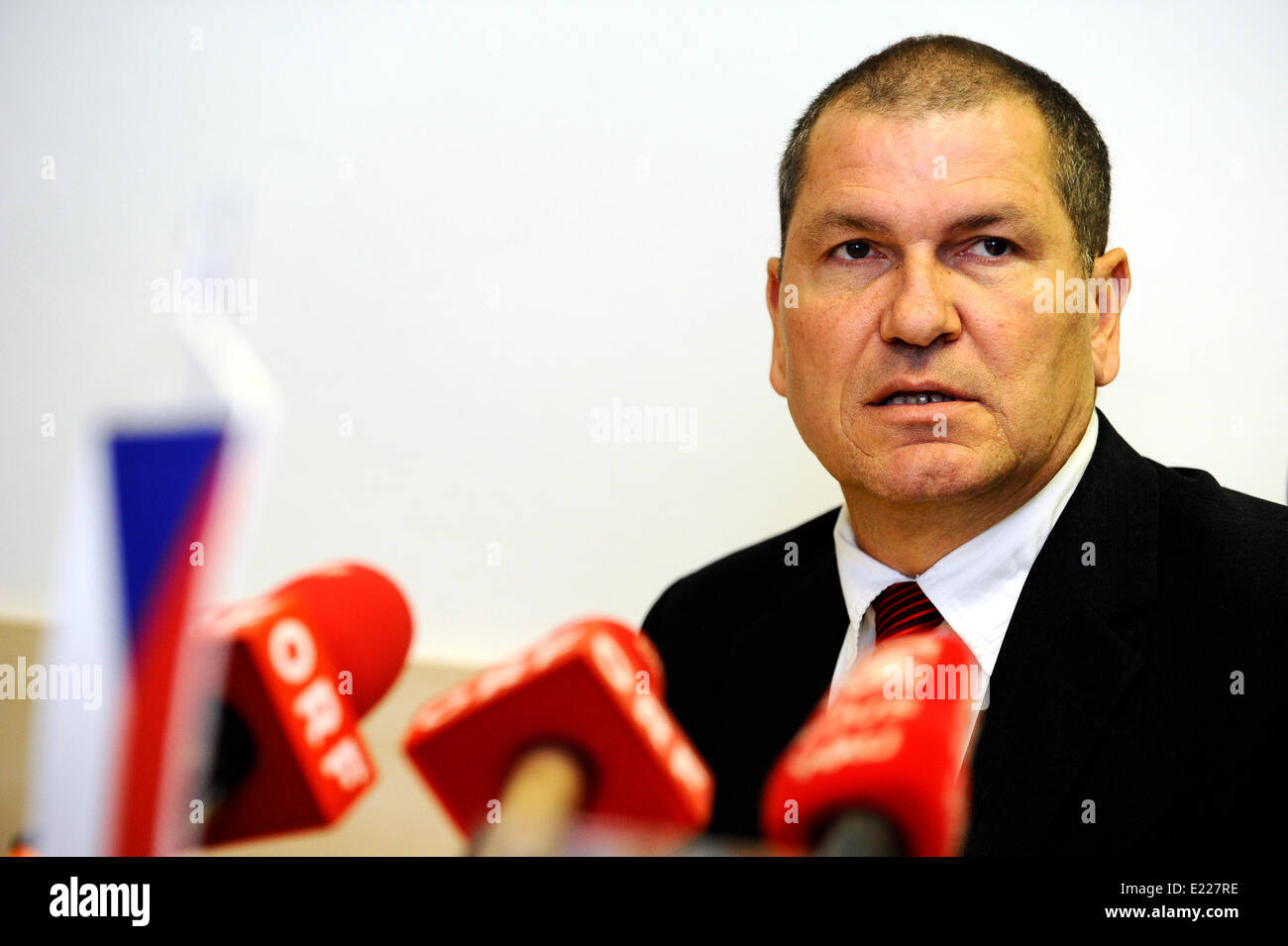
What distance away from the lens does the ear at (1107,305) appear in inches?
50.9

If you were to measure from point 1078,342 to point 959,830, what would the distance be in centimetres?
49

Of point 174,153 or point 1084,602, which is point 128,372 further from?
point 1084,602

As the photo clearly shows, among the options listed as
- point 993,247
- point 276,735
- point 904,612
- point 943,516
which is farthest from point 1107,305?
point 276,735

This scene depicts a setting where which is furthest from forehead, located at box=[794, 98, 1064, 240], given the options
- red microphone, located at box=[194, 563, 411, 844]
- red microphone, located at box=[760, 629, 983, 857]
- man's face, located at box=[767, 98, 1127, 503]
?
red microphone, located at box=[194, 563, 411, 844]

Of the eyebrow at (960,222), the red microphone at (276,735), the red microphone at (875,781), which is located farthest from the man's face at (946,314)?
the red microphone at (276,735)

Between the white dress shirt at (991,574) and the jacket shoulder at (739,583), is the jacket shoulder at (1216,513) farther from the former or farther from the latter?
the jacket shoulder at (739,583)

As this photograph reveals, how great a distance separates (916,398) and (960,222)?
0.17 meters

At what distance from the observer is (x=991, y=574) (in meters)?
1.23

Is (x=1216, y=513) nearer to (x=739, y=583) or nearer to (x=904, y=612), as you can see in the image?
(x=904, y=612)
